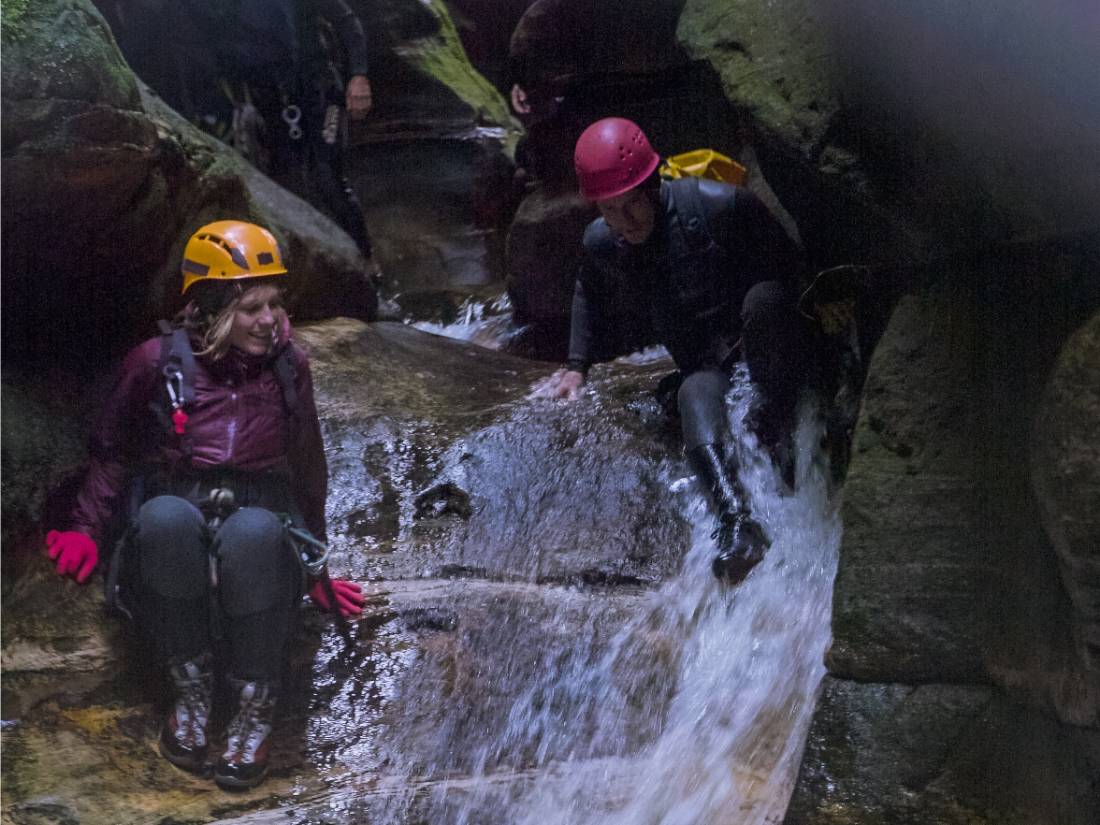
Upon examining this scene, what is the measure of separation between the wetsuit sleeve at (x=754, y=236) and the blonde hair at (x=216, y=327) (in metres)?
1.84

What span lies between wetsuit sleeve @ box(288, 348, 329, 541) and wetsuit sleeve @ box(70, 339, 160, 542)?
1.47 feet

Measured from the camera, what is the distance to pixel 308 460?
346cm

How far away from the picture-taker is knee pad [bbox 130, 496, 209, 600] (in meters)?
3.04

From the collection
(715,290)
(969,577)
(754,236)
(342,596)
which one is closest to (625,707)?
(342,596)

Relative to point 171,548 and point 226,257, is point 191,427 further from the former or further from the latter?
point 226,257

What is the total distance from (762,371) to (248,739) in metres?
2.34

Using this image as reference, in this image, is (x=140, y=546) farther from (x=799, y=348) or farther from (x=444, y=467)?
(x=799, y=348)

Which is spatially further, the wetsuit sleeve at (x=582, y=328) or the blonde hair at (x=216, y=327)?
the wetsuit sleeve at (x=582, y=328)

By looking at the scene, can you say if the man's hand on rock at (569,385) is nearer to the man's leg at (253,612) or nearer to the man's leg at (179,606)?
the man's leg at (253,612)

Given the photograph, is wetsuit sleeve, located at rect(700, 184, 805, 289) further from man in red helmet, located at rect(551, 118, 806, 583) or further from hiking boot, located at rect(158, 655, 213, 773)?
hiking boot, located at rect(158, 655, 213, 773)

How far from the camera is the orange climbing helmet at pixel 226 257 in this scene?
10.6 feet

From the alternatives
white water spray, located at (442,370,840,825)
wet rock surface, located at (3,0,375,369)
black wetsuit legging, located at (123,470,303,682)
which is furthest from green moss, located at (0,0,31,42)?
white water spray, located at (442,370,840,825)

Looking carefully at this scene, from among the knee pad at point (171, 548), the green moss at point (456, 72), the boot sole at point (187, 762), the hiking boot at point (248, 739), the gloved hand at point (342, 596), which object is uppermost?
the green moss at point (456, 72)

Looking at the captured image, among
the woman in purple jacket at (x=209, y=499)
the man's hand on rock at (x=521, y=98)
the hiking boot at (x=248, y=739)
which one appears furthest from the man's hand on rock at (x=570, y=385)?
the man's hand on rock at (x=521, y=98)
